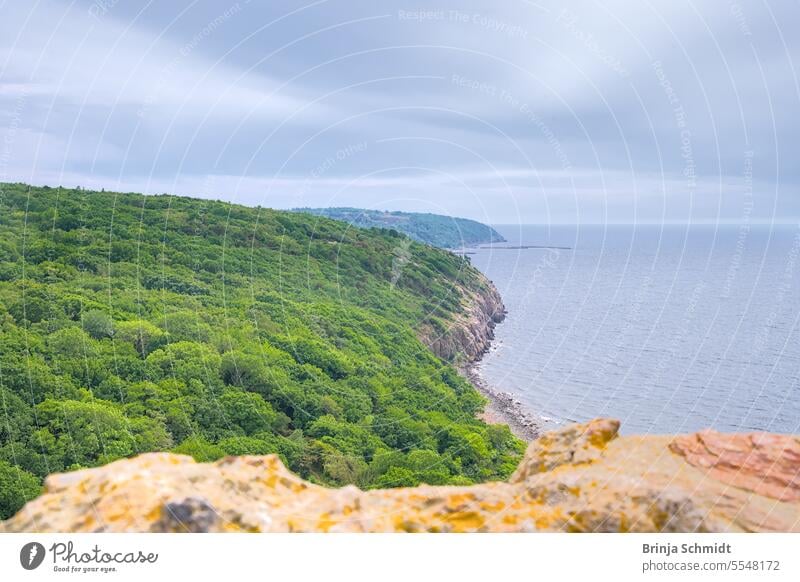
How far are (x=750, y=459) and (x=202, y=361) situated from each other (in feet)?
94.3

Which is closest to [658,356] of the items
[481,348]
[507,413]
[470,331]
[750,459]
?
[481,348]

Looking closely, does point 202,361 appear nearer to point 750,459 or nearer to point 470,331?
point 750,459

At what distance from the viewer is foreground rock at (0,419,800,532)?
6168 mm

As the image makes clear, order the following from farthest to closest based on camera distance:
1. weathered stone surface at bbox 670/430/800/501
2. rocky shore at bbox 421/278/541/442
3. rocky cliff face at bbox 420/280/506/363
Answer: rocky cliff face at bbox 420/280/506/363, rocky shore at bbox 421/278/541/442, weathered stone surface at bbox 670/430/800/501

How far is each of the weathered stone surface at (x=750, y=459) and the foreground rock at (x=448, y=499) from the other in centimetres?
2

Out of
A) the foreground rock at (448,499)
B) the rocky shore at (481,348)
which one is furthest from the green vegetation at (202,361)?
the foreground rock at (448,499)

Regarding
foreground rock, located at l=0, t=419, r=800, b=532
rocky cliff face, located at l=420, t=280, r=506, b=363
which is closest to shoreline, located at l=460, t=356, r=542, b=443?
rocky cliff face, located at l=420, t=280, r=506, b=363

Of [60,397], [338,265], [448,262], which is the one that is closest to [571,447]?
[60,397]

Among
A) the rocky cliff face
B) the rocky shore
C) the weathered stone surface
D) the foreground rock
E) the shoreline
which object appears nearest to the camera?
the foreground rock

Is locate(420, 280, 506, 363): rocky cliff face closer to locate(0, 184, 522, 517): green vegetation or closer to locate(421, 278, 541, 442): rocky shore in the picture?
locate(421, 278, 541, 442): rocky shore

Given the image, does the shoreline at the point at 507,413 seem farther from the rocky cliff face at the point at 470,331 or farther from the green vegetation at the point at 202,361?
the rocky cliff face at the point at 470,331

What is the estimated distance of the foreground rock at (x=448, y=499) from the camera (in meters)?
6.17

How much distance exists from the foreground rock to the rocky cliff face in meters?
62.5

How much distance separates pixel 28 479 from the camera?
→ 20.4 m
